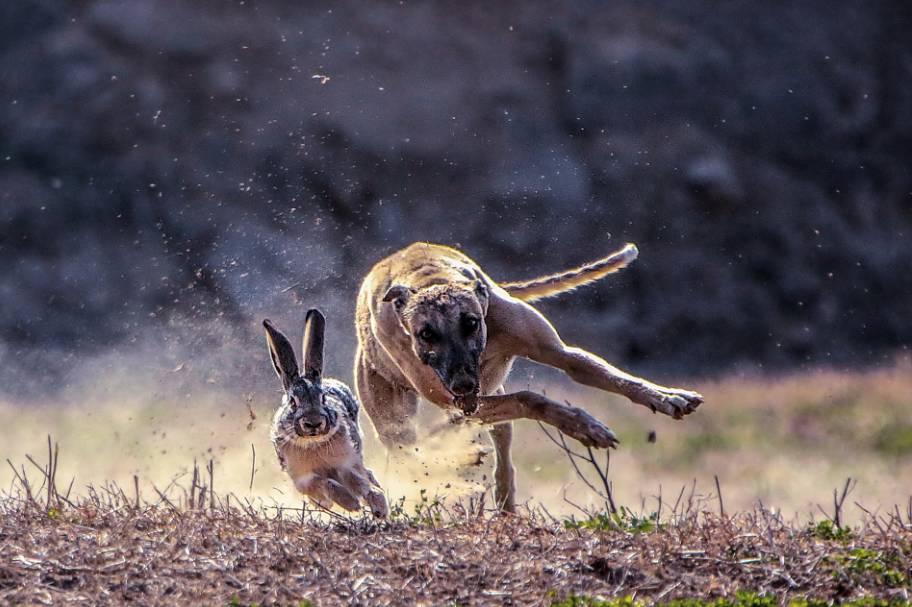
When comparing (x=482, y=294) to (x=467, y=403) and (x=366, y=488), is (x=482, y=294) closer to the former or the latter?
(x=467, y=403)

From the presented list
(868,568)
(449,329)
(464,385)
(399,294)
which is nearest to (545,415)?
(464,385)

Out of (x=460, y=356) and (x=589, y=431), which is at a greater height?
(x=460, y=356)

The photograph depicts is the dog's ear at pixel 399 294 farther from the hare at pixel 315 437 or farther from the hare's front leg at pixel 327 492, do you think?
the hare's front leg at pixel 327 492

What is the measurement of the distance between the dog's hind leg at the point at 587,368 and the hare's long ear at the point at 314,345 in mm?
1228

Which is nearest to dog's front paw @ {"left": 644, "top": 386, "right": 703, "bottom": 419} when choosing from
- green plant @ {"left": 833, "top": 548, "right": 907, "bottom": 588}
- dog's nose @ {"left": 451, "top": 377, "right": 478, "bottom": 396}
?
dog's nose @ {"left": 451, "top": 377, "right": 478, "bottom": 396}

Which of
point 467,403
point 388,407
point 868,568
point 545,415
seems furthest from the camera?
point 388,407

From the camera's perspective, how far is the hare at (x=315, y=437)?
8.45 meters

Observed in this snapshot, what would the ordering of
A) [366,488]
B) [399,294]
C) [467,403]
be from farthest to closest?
[366,488], [399,294], [467,403]

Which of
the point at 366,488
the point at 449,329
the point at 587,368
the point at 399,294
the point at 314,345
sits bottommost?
the point at 366,488

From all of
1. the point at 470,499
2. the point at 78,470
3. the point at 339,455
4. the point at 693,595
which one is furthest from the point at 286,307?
the point at 693,595

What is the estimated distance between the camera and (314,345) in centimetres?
872

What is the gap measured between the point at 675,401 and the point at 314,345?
2.46 m

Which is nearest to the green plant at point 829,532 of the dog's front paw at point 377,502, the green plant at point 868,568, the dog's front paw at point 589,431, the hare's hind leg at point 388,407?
the green plant at point 868,568

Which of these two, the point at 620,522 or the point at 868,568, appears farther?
the point at 620,522
